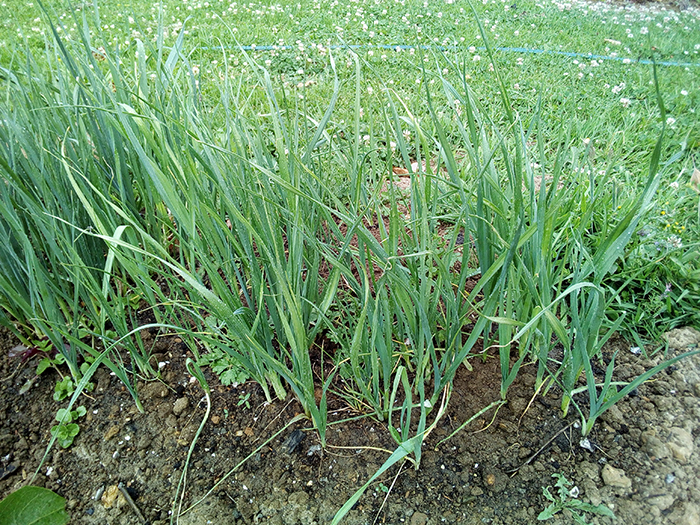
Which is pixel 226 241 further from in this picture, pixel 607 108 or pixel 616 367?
pixel 607 108

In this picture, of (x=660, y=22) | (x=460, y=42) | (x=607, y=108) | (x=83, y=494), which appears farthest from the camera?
(x=660, y=22)

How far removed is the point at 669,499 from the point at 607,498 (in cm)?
13

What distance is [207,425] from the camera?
50.7 inches

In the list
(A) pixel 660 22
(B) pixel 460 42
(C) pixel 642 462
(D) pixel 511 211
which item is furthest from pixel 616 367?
(A) pixel 660 22

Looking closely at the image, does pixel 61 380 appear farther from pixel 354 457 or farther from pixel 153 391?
pixel 354 457

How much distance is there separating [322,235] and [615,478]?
1.06 metres

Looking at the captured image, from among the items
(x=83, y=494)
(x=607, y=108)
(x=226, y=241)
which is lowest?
(x=83, y=494)

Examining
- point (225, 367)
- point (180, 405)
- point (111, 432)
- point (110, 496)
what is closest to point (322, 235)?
point (225, 367)

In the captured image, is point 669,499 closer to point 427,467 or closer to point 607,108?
point 427,467

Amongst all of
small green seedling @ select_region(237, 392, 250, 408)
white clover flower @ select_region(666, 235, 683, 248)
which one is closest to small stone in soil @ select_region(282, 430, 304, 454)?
small green seedling @ select_region(237, 392, 250, 408)

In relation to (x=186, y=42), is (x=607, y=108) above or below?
below

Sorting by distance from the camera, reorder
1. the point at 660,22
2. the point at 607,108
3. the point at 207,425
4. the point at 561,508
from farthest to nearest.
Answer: the point at 660,22 → the point at 607,108 → the point at 207,425 → the point at 561,508

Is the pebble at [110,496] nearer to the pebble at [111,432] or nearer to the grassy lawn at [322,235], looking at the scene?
the pebble at [111,432]

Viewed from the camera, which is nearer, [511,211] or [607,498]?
[607,498]
